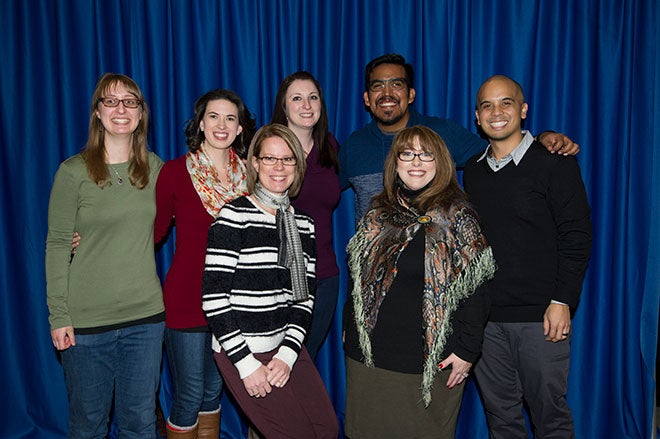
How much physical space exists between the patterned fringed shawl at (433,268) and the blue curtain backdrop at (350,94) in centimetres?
112

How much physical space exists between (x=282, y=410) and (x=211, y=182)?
3.23ft

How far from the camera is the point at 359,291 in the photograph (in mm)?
1954

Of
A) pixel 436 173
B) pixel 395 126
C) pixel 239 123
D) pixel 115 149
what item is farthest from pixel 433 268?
pixel 115 149

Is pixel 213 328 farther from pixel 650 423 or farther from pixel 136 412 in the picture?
pixel 650 423

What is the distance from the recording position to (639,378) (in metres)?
2.80

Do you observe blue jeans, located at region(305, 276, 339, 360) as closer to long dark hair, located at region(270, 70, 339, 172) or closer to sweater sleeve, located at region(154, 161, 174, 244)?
long dark hair, located at region(270, 70, 339, 172)

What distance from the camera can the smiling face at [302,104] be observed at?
96.4 inches

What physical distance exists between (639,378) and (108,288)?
9.09ft

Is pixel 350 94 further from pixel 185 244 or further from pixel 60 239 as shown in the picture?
pixel 60 239

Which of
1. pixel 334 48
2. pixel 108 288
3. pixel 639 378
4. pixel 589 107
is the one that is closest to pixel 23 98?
pixel 108 288

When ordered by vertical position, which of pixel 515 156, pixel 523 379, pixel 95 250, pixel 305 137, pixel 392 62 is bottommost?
pixel 523 379

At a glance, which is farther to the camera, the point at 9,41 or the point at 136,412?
the point at 9,41

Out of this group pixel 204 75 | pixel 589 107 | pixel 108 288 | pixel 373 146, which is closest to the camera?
pixel 108 288

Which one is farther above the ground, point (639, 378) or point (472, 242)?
point (472, 242)
